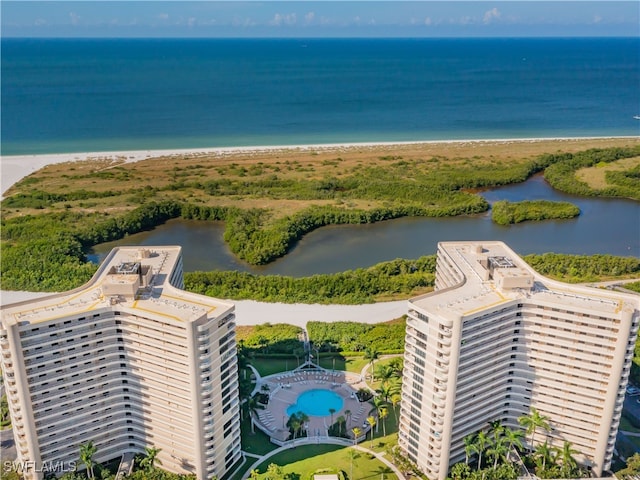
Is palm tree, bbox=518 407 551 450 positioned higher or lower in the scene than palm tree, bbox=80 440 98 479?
higher

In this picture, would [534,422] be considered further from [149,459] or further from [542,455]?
[149,459]

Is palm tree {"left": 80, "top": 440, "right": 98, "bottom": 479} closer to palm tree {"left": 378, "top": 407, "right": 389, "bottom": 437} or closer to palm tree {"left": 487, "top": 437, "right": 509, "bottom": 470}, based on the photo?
palm tree {"left": 378, "top": 407, "right": 389, "bottom": 437}

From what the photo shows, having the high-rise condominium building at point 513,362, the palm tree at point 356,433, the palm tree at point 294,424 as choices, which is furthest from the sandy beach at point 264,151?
the high-rise condominium building at point 513,362

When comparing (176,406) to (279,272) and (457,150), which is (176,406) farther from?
(457,150)

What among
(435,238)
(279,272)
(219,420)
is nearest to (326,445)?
(219,420)

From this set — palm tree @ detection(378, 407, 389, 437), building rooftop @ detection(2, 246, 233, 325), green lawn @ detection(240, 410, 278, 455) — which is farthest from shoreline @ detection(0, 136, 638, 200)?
palm tree @ detection(378, 407, 389, 437)

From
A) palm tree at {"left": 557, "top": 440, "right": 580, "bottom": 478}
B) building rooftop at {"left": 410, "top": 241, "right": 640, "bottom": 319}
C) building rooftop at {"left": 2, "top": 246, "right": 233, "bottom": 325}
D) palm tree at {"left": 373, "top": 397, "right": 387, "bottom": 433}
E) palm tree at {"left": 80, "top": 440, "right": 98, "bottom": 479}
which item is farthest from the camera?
palm tree at {"left": 373, "top": 397, "right": 387, "bottom": 433}
